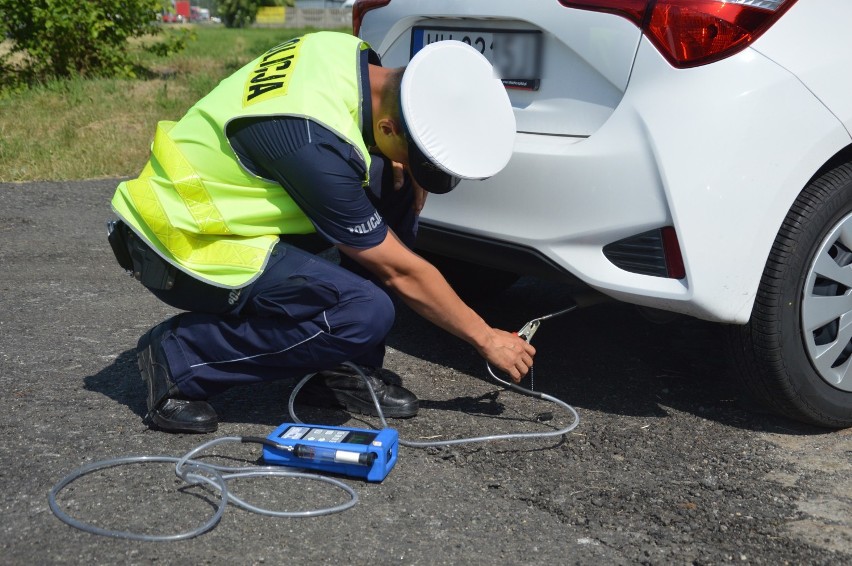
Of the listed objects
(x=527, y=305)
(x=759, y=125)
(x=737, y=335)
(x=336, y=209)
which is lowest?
(x=527, y=305)

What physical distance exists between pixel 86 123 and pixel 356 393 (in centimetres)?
592

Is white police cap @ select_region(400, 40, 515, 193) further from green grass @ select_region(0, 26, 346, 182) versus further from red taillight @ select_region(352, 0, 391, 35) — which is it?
green grass @ select_region(0, 26, 346, 182)

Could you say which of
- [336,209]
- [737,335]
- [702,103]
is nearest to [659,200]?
[702,103]

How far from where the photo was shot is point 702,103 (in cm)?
261

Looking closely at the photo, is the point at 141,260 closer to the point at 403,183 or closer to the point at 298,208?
the point at 298,208

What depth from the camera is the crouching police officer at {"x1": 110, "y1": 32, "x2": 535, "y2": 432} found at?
8.40 feet

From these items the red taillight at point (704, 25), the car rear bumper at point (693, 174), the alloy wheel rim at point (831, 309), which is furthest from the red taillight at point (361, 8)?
the alloy wheel rim at point (831, 309)

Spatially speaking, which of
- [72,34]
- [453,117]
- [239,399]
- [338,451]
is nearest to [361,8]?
[453,117]

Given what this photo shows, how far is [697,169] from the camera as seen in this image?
2617 millimetres

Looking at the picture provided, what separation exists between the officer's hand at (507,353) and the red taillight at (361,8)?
4.02 feet

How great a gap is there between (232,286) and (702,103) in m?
1.33

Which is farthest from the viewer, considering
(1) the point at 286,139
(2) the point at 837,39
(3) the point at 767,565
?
(2) the point at 837,39

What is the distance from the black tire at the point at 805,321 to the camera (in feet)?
9.10

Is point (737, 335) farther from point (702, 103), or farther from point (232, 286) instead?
point (232, 286)
